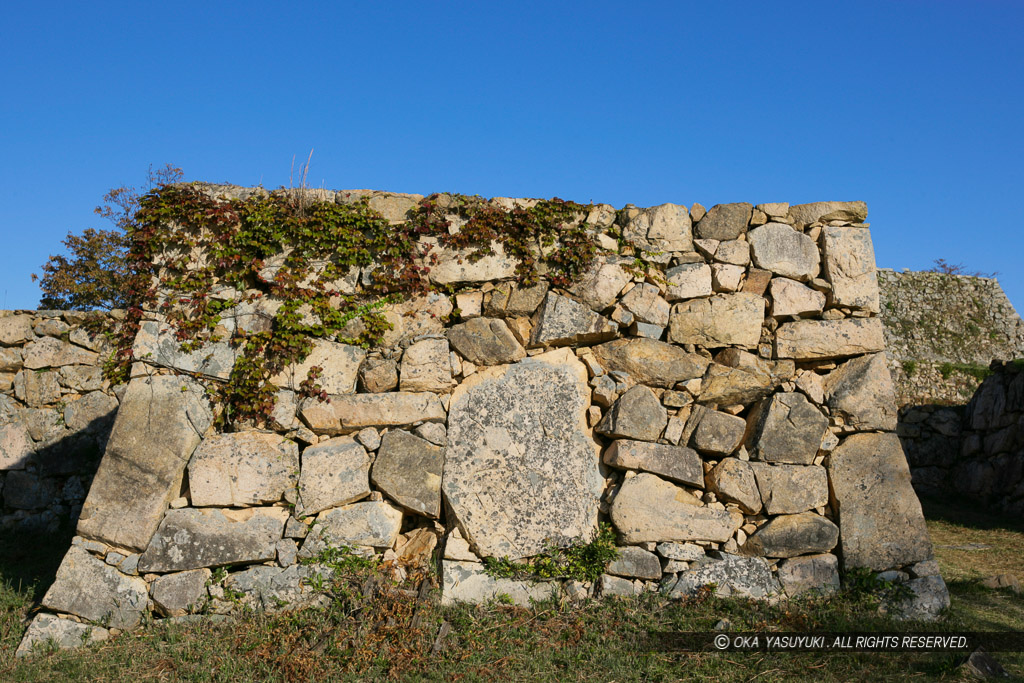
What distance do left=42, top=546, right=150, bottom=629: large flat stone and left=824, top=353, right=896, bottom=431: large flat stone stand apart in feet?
17.1

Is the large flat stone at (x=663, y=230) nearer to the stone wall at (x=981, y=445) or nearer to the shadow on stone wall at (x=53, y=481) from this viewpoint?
the shadow on stone wall at (x=53, y=481)

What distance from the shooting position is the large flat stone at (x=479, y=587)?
4.59 m

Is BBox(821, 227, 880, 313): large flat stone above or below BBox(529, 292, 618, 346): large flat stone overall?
above

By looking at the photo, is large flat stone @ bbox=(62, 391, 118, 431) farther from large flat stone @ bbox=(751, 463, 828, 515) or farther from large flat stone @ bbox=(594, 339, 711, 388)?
large flat stone @ bbox=(751, 463, 828, 515)

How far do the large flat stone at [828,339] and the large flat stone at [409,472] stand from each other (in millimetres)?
2859

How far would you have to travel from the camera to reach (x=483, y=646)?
4.12m

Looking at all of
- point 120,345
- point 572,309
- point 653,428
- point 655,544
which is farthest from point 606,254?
point 120,345

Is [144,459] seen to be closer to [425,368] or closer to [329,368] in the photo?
[329,368]

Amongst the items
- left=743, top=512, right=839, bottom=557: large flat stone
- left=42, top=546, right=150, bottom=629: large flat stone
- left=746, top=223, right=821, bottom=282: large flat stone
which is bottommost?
left=42, top=546, right=150, bottom=629: large flat stone

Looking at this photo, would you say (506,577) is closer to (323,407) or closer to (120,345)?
(323,407)

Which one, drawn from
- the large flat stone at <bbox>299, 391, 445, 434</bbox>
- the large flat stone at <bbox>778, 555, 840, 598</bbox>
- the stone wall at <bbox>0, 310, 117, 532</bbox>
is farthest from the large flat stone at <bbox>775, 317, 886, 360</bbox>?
the stone wall at <bbox>0, 310, 117, 532</bbox>

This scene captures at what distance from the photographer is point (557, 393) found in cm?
501

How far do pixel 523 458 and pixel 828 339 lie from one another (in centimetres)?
259

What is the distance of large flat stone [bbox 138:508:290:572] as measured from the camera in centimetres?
444
